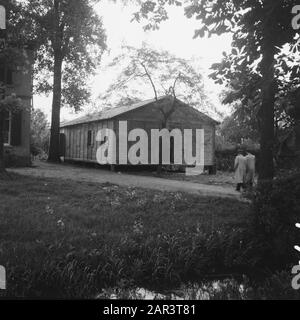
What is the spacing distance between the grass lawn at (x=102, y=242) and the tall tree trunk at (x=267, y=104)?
1276 mm

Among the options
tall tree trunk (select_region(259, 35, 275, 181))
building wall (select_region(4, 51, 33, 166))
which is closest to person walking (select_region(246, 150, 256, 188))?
tall tree trunk (select_region(259, 35, 275, 181))

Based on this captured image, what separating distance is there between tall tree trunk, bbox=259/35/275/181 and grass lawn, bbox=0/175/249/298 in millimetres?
1276

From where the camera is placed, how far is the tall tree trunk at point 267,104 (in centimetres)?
796

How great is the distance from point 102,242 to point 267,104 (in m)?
4.06

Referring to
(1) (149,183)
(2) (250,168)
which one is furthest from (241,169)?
(1) (149,183)

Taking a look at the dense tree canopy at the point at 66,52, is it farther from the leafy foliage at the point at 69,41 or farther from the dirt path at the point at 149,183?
the dirt path at the point at 149,183

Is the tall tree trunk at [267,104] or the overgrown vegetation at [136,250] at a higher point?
the tall tree trunk at [267,104]

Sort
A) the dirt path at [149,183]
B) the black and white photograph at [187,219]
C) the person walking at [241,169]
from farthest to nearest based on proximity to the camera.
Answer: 1. the person walking at [241,169]
2. the dirt path at [149,183]
3. the black and white photograph at [187,219]

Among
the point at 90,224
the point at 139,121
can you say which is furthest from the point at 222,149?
the point at 90,224

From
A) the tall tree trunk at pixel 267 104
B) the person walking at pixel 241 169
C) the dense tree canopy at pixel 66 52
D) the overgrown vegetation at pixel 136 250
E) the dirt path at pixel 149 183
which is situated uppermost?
the dense tree canopy at pixel 66 52

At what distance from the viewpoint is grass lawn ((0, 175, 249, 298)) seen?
5906 millimetres

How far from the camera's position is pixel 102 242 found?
7.44 metres

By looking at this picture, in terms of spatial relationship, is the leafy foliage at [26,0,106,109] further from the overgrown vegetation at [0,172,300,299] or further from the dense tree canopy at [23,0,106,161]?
the overgrown vegetation at [0,172,300,299]

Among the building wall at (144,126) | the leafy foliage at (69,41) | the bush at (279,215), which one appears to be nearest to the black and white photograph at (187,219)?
the bush at (279,215)
